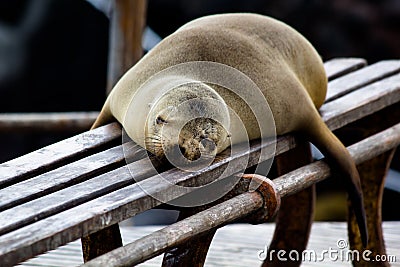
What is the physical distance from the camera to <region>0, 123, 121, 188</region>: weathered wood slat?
2049 mm

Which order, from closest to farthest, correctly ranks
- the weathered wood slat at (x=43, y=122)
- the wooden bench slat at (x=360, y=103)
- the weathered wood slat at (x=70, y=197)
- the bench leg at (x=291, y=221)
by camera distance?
1. the weathered wood slat at (x=70, y=197)
2. the wooden bench slat at (x=360, y=103)
3. the bench leg at (x=291, y=221)
4. the weathered wood slat at (x=43, y=122)

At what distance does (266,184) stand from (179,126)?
0.26 meters

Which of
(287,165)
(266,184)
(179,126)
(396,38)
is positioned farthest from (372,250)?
(396,38)

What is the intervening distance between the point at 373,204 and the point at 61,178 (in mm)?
1349

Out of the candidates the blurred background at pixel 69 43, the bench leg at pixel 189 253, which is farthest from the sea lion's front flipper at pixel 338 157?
the blurred background at pixel 69 43

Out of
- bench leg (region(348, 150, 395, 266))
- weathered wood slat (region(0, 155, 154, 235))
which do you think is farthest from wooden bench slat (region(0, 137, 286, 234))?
bench leg (region(348, 150, 395, 266))

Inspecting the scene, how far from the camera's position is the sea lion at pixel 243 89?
7.08 ft

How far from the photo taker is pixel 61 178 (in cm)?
200

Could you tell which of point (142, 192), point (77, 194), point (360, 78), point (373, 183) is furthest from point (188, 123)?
point (360, 78)

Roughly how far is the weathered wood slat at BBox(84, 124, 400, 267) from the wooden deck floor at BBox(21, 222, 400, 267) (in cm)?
72

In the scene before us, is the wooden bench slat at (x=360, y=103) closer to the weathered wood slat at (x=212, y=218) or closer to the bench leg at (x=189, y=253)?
the weathered wood slat at (x=212, y=218)

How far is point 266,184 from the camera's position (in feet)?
6.90

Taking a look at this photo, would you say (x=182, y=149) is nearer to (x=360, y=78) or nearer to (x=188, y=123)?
(x=188, y=123)

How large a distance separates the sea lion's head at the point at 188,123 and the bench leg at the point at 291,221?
2.44 feet
